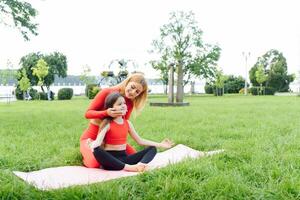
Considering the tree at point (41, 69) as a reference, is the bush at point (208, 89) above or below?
below

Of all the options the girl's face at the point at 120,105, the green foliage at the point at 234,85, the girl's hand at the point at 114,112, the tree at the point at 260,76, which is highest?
the tree at the point at 260,76

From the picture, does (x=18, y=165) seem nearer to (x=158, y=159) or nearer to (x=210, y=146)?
(x=158, y=159)

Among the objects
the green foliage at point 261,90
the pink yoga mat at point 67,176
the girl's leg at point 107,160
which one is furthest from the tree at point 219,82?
the girl's leg at point 107,160

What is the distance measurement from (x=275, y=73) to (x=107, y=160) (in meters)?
40.9

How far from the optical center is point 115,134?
11.7 ft

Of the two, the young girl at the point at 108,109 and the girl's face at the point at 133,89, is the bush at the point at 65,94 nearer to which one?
the young girl at the point at 108,109

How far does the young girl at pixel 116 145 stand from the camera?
334 centimetres

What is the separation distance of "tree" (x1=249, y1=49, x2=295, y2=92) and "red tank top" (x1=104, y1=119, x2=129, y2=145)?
37537mm

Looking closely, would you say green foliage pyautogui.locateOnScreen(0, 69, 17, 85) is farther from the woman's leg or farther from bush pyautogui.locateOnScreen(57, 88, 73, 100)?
the woman's leg

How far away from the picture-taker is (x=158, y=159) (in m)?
3.85

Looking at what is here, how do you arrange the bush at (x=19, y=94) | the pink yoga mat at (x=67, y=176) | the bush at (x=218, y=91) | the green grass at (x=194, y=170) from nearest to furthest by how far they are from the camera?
the green grass at (x=194, y=170) < the pink yoga mat at (x=67, y=176) < the bush at (x=19, y=94) < the bush at (x=218, y=91)

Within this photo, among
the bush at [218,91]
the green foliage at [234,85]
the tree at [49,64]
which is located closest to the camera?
the bush at [218,91]

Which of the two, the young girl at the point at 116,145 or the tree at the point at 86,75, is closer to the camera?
the young girl at the point at 116,145

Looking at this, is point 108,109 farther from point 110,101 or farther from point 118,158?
point 118,158
